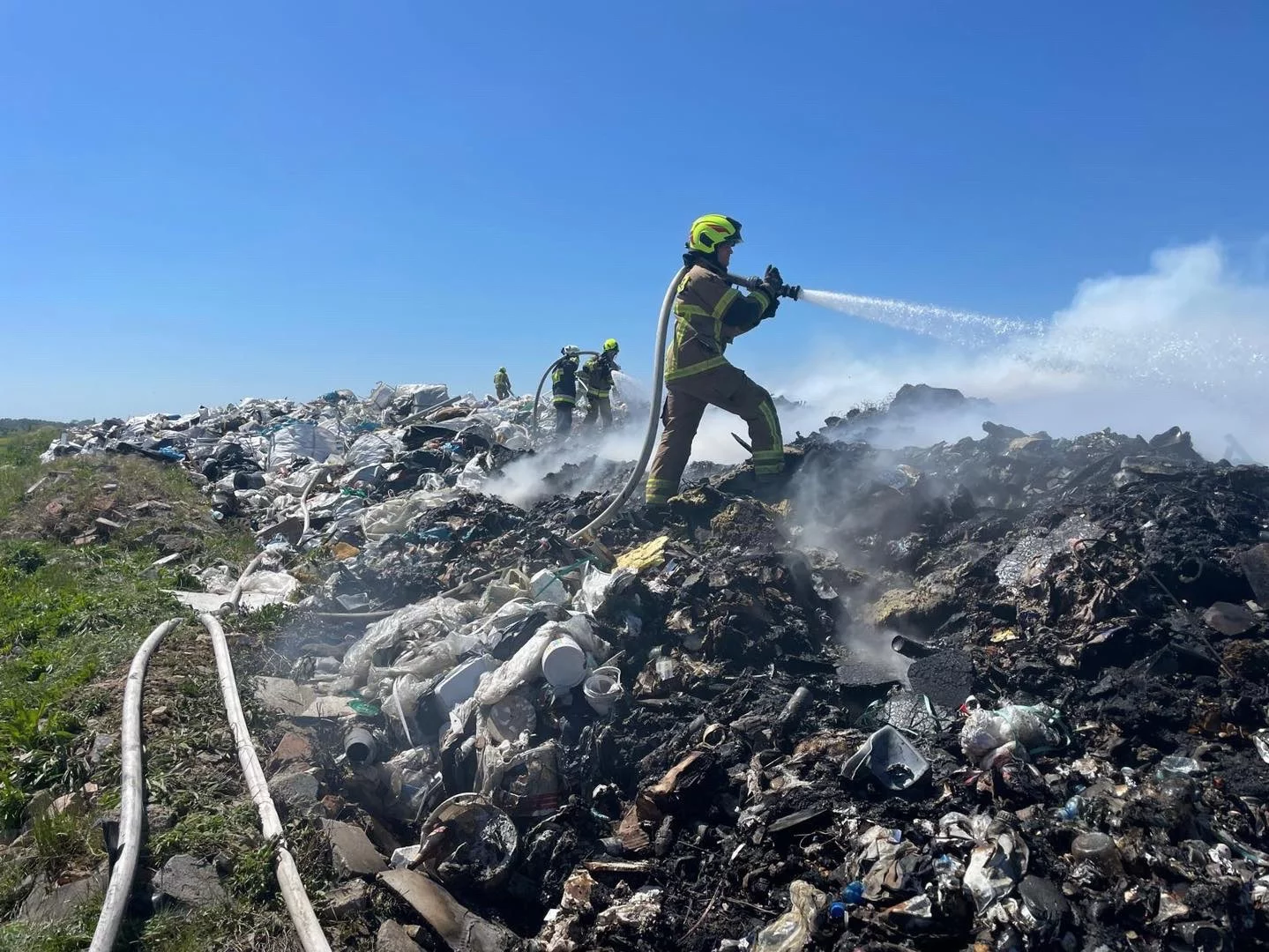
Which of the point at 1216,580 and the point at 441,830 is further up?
the point at 1216,580

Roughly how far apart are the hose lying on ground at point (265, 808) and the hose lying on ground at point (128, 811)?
0.40m

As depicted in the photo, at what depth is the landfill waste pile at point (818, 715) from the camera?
2.78 metres

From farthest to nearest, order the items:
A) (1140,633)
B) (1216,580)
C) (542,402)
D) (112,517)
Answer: (542,402), (112,517), (1216,580), (1140,633)

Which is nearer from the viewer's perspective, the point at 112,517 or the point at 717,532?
the point at 717,532

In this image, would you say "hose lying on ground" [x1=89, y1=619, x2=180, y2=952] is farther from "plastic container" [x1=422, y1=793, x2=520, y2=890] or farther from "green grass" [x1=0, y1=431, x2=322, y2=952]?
"plastic container" [x1=422, y1=793, x2=520, y2=890]

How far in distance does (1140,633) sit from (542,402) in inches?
426

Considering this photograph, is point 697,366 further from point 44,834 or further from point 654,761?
point 44,834

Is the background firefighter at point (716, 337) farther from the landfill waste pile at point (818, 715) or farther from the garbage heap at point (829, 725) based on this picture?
the garbage heap at point (829, 725)

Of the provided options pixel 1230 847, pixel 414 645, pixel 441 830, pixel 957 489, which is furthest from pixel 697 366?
pixel 1230 847

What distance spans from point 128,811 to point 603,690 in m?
2.24

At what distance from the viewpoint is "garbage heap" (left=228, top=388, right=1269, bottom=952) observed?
2.76m

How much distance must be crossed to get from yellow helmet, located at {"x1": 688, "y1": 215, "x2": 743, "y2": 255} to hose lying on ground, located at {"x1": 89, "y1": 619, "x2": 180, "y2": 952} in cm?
505

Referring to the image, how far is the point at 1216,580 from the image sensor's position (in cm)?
439

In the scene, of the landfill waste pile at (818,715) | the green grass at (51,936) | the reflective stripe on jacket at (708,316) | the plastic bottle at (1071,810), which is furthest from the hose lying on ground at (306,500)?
the plastic bottle at (1071,810)
